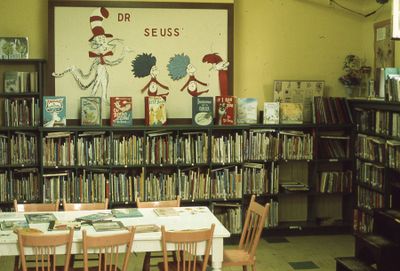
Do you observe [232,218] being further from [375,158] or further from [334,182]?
[375,158]

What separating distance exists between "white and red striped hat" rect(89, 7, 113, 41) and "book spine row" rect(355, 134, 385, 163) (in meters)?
3.49

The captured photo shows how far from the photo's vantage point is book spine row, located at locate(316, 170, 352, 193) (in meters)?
8.16

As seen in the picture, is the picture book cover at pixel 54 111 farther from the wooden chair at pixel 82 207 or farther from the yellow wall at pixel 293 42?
the yellow wall at pixel 293 42

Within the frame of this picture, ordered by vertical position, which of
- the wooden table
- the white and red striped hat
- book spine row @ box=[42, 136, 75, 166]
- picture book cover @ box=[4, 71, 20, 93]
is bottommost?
the wooden table

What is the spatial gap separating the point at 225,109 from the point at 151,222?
2771 millimetres

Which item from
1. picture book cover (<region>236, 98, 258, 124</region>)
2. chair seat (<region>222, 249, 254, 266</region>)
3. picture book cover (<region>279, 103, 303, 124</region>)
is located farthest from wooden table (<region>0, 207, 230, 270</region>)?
picture book cover (<region>279, 103, 303, 124</region>)

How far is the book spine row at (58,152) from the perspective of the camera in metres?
7.32

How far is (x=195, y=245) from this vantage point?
15.6 ft

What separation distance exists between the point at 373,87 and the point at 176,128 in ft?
7.97

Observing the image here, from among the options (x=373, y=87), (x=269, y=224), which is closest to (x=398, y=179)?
(x=373, y=87)

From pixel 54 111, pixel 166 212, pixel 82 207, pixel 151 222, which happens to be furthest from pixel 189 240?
pixel 54 111

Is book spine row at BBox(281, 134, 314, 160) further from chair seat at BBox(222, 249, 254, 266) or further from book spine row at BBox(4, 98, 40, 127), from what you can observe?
book spine row at BBox(4, 98, 40, 127)

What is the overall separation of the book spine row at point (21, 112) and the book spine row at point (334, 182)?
3.66 meters

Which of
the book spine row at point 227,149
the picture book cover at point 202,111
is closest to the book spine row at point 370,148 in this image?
the book spine row at point 227,149
